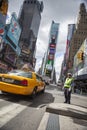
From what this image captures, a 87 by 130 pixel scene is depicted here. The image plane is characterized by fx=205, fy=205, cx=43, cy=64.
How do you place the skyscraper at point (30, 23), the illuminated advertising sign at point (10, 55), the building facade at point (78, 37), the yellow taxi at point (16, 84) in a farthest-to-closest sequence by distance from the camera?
the skyscraper at point (30, 23) → the building facade at point (78, 37) → the illuminated advertising sign at point (10, 55) → the yellow taxi at point (16, 84)

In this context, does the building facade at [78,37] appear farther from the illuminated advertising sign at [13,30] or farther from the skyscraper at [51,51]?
the illuminated advertising sign at [13,30]

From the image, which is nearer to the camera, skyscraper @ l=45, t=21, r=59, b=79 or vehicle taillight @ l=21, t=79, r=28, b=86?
vehicle taillight @ l=21, t=79, r=28, b=86

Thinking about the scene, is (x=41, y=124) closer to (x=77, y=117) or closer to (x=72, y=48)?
(x=77, y=117)

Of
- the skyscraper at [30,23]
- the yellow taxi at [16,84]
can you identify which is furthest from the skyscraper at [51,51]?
the yellow taxi at [16,84]

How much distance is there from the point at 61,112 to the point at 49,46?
162 m

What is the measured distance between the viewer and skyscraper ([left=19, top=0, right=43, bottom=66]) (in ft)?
487

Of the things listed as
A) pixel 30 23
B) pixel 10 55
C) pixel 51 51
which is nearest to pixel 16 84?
pixel 10 55

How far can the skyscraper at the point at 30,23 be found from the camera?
149 meters

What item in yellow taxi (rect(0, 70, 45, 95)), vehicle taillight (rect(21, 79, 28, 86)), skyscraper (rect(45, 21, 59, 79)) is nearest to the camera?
yellow taxi (rect(0, 70, 45, 95))

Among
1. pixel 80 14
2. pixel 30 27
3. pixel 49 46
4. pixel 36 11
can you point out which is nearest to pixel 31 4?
pixel 36 11

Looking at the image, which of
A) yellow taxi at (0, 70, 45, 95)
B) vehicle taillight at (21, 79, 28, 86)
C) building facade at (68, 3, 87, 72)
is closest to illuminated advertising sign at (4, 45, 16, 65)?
yellow taxi at (0, 70, 45, 95)

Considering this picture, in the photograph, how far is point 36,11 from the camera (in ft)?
554

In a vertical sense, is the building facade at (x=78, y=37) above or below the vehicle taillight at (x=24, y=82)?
above

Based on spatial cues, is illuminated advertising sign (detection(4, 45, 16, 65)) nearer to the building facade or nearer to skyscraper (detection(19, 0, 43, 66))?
the building facade
